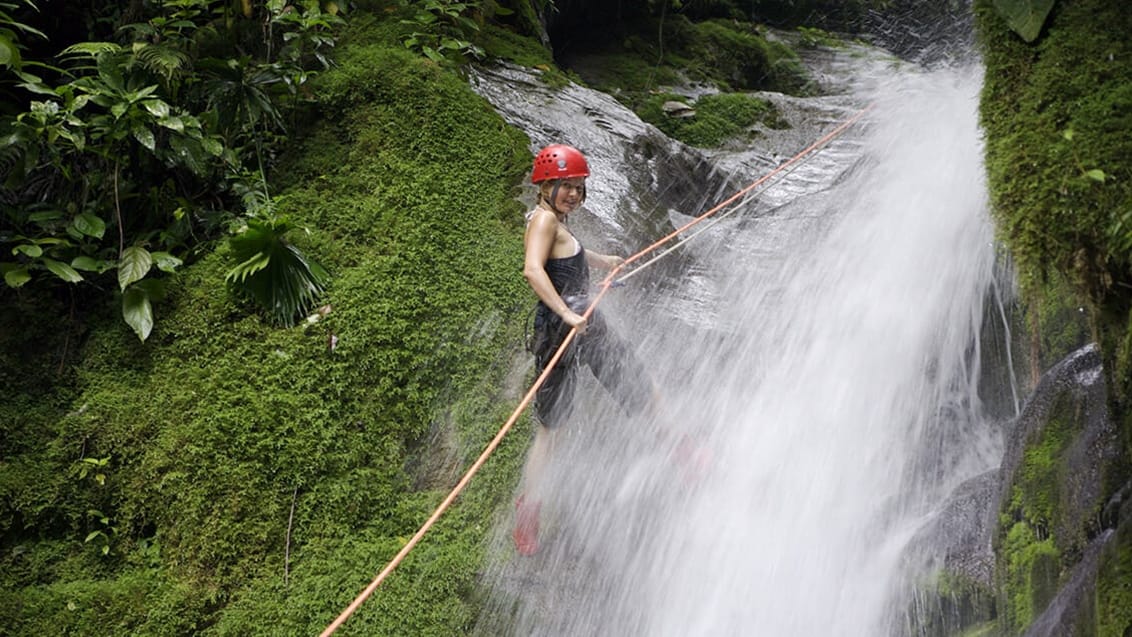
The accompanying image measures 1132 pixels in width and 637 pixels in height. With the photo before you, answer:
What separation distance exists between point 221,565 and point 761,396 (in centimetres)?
340

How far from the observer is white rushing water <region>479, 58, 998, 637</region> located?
4.12 m

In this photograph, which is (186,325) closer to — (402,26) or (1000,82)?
(402,26)

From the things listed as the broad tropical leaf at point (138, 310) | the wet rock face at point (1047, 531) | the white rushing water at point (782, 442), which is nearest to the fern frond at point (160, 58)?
the broad tropical leaf at point (138, 310)

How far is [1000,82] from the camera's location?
3.53 meters

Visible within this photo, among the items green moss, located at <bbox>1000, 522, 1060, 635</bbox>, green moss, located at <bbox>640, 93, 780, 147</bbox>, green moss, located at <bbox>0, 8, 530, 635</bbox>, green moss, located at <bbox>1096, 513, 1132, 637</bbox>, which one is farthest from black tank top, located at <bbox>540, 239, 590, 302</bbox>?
green moss, located at <bbox>640, 93, 780, 147</bbox>

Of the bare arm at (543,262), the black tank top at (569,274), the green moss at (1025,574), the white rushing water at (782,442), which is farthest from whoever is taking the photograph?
the black tank top at (569,274)

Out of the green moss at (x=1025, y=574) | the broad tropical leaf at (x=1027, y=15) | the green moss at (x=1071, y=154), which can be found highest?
the broad tropical leaf at (x=1027, y=15)

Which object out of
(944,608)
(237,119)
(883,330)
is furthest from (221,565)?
(883,330)

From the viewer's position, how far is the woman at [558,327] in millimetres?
4129

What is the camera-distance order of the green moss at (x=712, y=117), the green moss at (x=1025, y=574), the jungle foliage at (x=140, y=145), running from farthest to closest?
the green moss at (x=712, y=117), the jungle foliage at (x=140, y=145), the green moss at (x=1025, y=574)

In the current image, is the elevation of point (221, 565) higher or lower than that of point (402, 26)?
lower

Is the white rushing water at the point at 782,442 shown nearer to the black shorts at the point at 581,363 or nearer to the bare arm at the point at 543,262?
the black shorts at the point at 581,363

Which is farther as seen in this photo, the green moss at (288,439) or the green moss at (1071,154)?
the green moss at (288,439)

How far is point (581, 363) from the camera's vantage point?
433 cm
